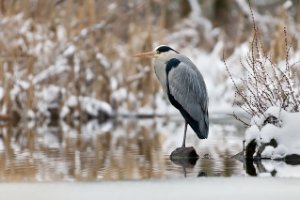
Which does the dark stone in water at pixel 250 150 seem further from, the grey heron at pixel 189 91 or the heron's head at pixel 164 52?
the heron's head at pixel 164 52

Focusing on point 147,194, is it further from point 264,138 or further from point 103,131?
point 103,131

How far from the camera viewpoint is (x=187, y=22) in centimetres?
2506

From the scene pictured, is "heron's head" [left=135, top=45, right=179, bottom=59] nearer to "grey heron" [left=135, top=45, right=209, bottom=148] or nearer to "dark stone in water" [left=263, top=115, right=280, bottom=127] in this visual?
"grey heron" [left=135, top=45, right=209, bottom=148]

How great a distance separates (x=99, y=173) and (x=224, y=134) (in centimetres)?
569

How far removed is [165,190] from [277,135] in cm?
263

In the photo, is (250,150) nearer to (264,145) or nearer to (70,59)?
(264,145)

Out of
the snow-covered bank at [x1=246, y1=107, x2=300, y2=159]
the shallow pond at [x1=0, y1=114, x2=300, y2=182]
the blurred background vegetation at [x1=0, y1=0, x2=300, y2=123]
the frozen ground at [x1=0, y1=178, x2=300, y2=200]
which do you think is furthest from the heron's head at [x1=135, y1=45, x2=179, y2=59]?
the blurred background vegetation at [x1=0, y1=0, x2=300, y2=123]

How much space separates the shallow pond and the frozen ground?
505 mm

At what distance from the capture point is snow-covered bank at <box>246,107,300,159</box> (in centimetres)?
928

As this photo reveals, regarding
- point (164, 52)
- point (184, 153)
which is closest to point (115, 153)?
point (184, 153)

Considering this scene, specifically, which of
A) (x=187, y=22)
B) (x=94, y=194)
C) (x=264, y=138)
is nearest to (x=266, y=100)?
(x=264, y=138)

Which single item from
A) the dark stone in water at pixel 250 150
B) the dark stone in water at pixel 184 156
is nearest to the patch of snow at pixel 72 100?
the dark stone in water at pixel 184 156

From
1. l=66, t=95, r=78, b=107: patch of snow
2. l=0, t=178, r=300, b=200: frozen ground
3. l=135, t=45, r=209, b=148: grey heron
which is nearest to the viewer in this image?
l=0, t=178, r=300, b=200: frozen ground

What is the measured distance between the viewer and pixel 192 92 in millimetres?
10078
